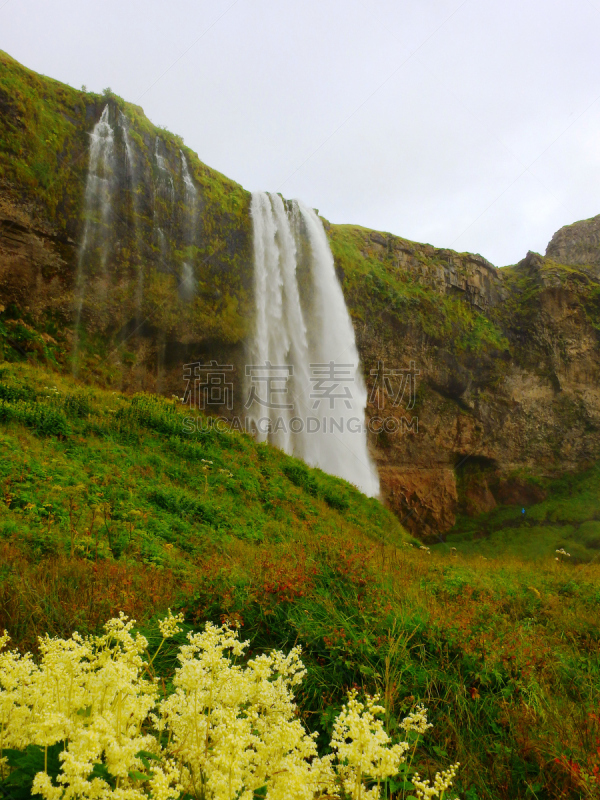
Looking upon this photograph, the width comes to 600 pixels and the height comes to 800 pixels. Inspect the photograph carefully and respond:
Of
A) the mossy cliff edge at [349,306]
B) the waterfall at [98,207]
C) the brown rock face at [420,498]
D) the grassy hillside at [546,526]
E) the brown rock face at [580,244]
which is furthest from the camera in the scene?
the brown rock face at [580,244]

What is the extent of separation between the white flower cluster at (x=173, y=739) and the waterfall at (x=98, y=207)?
19.3 m

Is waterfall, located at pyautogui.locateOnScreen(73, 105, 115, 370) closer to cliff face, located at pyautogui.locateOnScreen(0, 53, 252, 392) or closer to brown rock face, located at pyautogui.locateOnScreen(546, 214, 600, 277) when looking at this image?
cliff face, located at pyautogui.locateOnScreen(0, 53, 252, 392)

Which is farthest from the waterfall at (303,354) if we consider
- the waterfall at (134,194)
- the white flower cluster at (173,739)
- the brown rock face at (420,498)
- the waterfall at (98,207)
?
the white flower cluster at (173,739)

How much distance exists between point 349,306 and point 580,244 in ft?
106

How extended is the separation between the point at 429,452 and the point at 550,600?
24.5 meters

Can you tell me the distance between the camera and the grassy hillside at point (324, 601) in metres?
2.99

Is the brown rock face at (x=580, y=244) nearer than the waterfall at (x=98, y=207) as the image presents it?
No

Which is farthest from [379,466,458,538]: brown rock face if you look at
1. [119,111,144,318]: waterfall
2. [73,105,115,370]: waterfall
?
[73,105,115,370]: waterfall

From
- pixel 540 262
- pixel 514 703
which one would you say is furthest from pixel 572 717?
pixel 540 262

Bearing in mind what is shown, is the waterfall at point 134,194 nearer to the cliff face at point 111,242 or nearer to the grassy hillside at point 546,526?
the cliff face at point 111,242

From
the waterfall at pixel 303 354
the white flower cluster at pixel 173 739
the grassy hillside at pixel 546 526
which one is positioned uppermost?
the waterfall at pixel 303 354

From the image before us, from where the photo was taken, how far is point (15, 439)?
887cm

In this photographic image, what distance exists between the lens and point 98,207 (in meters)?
20.0

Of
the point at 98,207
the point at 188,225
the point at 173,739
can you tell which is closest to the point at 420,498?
the point at 188,225
